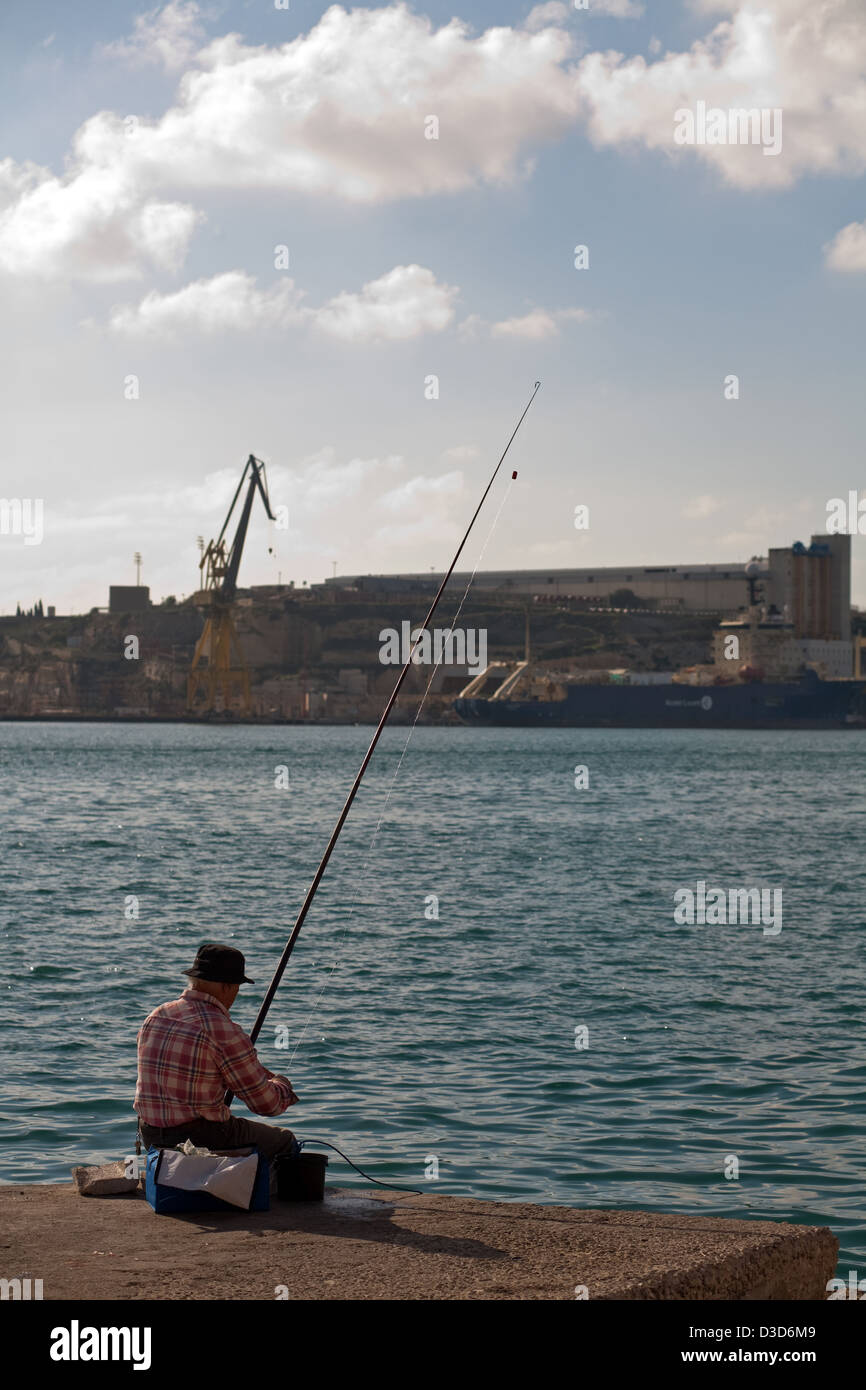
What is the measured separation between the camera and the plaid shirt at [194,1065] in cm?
468

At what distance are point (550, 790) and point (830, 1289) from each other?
43604 mm

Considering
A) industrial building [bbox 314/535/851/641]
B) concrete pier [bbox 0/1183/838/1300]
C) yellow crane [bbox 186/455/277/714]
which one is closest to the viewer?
concrete pier [bbox 0/1183/838/1300]

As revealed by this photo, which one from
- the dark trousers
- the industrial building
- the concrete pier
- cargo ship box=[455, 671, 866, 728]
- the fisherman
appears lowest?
the concrete pier

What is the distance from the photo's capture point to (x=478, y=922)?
55.0 feet

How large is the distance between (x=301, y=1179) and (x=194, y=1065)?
52cm

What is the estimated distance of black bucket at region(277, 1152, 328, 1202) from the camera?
4.80m

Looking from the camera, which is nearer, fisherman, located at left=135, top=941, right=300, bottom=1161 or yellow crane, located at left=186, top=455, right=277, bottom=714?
fisherman, located at left=135, top=941, right=300, bottom=1161

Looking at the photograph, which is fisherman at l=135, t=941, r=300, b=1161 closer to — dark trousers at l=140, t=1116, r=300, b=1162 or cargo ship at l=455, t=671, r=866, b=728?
dark trousers at l=140, t=1116, r=300, b=1162

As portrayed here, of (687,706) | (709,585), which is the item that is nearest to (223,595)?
(687,706)

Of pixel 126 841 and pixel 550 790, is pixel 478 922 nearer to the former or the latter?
pixel 126 841

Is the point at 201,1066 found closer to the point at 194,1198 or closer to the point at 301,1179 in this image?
the point at 194,1198

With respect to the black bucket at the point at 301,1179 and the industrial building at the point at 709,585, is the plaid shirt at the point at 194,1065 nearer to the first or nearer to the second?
the black bucket at the point at 301,1179

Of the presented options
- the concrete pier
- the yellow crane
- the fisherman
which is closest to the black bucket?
the concrete pier

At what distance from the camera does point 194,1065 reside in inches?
185
